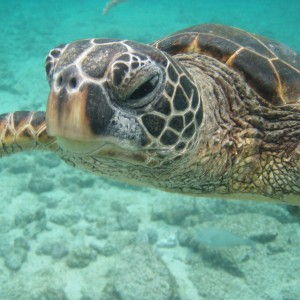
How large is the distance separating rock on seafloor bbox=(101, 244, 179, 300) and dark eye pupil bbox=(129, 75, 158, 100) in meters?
3.94

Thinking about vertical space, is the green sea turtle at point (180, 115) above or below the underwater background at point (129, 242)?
above

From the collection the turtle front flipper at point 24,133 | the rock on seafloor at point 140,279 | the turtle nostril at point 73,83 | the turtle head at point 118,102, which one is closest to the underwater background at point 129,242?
the rock on seafloor at point 140,279

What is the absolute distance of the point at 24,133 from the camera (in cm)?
264

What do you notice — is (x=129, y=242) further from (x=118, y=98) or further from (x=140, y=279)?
(x=118, y=98)

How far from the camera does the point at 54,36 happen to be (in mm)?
20406

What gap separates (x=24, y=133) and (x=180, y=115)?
5.11 feet

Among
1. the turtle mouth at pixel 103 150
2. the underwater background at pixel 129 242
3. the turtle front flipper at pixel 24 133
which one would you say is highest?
the turtle mouth at pixel 103 150

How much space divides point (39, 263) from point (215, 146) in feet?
15.6

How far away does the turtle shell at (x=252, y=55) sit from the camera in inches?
89.7

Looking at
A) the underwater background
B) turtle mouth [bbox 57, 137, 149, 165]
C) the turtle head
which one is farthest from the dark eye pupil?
the underwater background

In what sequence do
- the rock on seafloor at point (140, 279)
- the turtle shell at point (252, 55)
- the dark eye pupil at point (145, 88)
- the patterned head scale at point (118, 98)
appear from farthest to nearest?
the rock on seafloor at point (140, 279), the turtle shell at point (252, 55), the dark eye pupil at point (145, 88), the patterned head scale at point (118, 98)

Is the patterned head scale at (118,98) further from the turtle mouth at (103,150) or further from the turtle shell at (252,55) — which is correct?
the turtle shell at (252,55)

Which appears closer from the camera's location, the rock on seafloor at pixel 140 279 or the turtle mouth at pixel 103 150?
the turtle mouth at pixel 103 150

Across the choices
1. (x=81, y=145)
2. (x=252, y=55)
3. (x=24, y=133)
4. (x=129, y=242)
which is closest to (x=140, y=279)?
(x=129, y=242)
